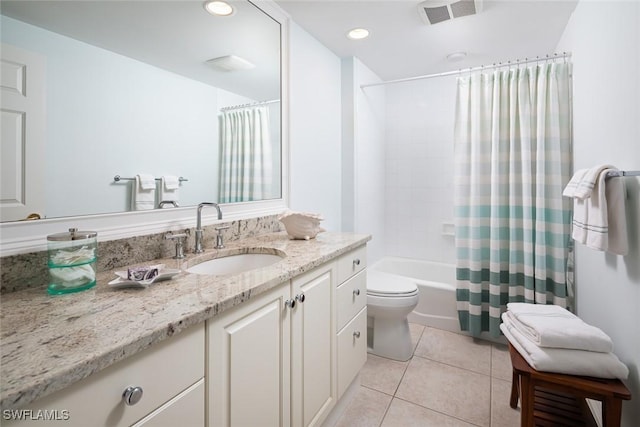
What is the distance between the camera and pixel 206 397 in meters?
0.79

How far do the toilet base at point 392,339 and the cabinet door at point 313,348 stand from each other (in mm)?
825

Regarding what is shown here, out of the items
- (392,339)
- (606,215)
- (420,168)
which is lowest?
(392,339)

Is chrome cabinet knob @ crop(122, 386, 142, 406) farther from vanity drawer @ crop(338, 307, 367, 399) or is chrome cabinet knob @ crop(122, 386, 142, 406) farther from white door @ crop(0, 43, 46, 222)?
vanity drawer @ crop(338, 307, 367, 399)

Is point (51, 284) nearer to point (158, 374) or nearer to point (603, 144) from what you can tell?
point (158, 374)

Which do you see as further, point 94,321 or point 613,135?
point 613,135

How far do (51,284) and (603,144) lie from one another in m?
2.22

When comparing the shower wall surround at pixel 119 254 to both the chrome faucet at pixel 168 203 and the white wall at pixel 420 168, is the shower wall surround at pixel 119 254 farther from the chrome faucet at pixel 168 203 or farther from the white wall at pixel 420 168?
the white wall at pixel 420 168

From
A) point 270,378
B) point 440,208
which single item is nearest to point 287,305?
point 270,378

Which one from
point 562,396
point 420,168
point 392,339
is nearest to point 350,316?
point 392,339

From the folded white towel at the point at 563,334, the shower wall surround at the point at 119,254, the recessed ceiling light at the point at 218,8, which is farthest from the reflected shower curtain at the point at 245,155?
the folded white towel at the point at 563,334

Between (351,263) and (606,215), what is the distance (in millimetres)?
1073

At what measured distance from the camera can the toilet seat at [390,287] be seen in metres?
2.10

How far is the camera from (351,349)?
1.63m

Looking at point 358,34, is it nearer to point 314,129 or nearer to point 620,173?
point 314,129
